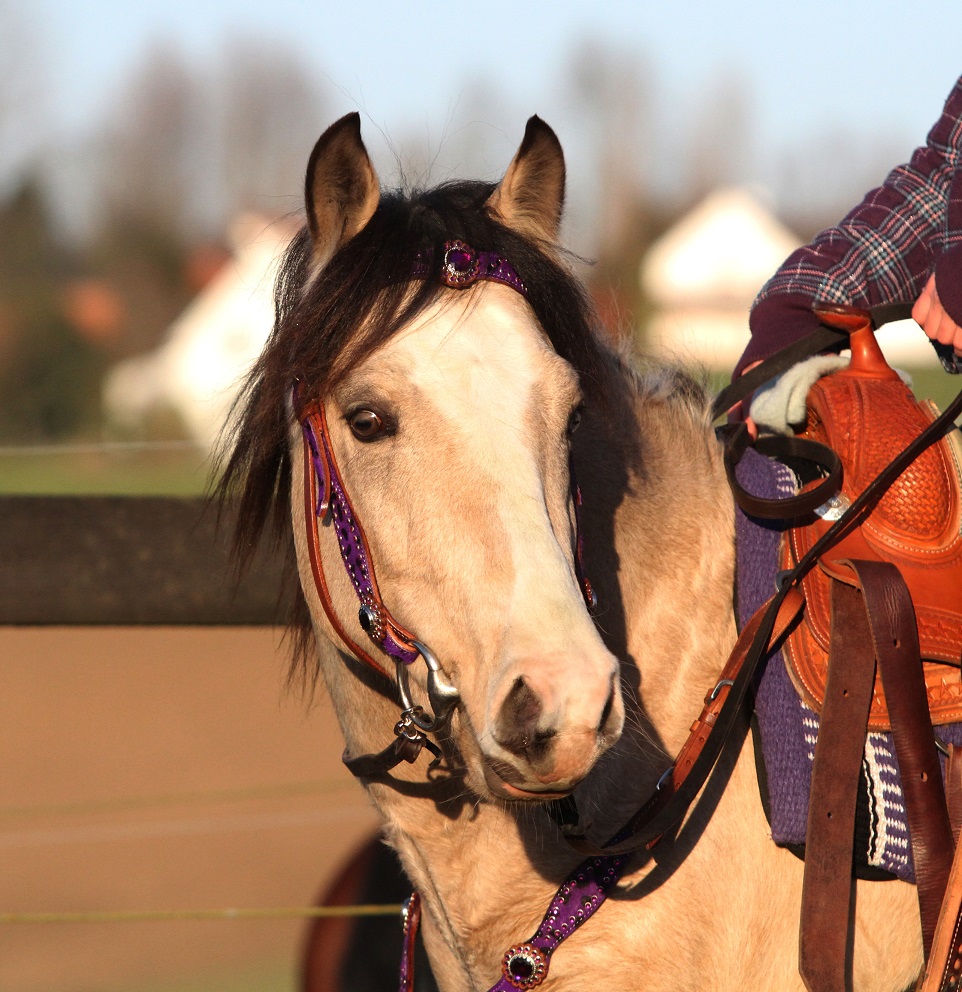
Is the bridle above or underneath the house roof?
above

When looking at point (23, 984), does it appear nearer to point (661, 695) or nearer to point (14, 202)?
point (661, 695)

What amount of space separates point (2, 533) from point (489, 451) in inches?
76.1

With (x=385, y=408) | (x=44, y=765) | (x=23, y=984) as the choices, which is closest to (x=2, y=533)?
(x=385, y=408)

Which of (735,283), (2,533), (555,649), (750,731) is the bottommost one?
(735,283)

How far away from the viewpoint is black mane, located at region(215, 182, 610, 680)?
1778mm

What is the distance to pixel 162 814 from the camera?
703 cm

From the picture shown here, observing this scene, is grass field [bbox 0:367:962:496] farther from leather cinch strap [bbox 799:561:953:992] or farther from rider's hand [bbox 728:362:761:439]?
leather cinch strap [bbox 799:561:953:992]

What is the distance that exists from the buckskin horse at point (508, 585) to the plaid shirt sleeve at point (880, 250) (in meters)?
0.41

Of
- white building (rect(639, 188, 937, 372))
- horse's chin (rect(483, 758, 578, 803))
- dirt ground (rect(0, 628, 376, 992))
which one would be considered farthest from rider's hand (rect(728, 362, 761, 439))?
white building (rect(639, 188, 937, 372))

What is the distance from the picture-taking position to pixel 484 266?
6.00 ft

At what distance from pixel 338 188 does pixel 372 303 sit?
0.72 ft

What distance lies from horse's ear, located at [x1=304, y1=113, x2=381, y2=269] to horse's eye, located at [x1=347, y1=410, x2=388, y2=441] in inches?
11.3

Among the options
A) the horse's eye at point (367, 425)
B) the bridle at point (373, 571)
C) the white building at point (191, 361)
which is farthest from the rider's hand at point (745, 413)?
the white building at point (191, 361)

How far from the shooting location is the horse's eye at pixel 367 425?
5.71 feet
